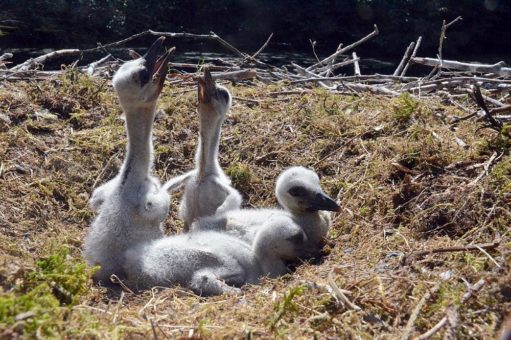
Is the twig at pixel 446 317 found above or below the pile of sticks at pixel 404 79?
below

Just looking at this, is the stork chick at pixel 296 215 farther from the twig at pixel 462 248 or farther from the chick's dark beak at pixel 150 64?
the chick's dark beak at pixel 150 64

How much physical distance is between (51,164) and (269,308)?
2660 millimetres

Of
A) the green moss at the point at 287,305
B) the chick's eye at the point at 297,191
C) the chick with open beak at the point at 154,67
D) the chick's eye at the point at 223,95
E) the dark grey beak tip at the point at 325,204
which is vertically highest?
the chick with open beak at the point at 154,67

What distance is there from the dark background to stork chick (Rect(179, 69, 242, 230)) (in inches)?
346

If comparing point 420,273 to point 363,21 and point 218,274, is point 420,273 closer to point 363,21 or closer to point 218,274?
point 218,274

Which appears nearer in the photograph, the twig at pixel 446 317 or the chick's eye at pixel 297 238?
the twig at pixel 446 317

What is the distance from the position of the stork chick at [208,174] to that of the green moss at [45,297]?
129 centimetres

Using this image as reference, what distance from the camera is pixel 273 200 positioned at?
6082mm

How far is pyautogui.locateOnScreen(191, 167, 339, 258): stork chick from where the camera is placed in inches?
204

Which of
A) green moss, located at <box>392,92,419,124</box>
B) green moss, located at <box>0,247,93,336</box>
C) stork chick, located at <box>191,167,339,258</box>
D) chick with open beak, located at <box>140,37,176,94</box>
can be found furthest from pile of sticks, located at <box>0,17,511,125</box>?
green moss, located at <box>0,247,93,336</box>

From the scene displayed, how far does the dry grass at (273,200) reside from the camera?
12.6 ft

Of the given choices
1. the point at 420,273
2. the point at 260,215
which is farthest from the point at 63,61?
the point at 420,273

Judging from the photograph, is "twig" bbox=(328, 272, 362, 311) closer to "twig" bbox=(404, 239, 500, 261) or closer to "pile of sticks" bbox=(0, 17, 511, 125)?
"twig" bbox=(404, 239, 500, 261)

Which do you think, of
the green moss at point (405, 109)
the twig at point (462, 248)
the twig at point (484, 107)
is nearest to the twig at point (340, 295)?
the twig at point (462, 248)
